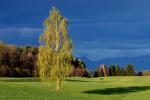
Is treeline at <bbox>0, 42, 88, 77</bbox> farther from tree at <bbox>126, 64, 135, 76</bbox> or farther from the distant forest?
tree at <bbox>126, 64, 135, 76</bbox>

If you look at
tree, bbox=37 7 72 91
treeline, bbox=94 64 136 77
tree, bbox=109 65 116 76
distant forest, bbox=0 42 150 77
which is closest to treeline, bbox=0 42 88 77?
distant forest, bbox=0 42 150 77

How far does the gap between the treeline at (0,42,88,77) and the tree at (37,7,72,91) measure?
6769cm

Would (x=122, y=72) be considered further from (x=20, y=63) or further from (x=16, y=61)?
(x=16, y=61)

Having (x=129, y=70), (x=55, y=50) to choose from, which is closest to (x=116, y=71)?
(x=129, y=70)

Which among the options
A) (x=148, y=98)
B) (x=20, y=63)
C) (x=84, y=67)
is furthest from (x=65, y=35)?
(x=84, y=67)

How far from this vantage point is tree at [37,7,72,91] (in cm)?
5556

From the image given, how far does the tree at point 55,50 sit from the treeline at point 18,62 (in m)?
67.7

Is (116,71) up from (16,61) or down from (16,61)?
down

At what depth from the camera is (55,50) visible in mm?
56375

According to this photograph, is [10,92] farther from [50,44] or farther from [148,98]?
[50,44]

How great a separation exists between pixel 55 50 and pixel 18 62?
8211 cm

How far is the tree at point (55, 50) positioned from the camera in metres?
55.6

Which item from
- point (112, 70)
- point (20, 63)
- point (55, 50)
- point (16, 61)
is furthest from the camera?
point (112, 70)

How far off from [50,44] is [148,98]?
14466 millimetres
